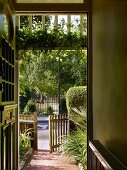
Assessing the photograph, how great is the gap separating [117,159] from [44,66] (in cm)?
685

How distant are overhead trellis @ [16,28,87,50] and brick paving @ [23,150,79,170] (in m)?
2.25

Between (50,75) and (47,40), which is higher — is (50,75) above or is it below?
below

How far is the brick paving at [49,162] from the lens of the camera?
5203mm

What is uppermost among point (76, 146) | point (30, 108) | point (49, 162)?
point (30, 108)

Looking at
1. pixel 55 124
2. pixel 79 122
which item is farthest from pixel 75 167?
pixel 55 124

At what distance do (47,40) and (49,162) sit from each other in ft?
8.52

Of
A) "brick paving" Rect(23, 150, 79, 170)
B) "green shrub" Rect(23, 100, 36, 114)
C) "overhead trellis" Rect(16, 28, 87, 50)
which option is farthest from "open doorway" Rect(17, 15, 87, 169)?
"brick paving" Rect(23, 150, 79, 170)

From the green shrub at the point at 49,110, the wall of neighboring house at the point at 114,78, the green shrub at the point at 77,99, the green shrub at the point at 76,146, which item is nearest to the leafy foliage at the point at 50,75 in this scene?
the green shrub at the point at 49,110

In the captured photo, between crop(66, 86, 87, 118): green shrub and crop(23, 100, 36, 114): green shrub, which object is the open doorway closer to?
crop(23, 100, 36, 114): green shrub

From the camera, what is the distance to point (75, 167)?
5.20 meters

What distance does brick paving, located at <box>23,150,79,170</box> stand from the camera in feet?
17.1

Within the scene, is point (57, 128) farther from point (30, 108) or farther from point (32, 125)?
point (30, 108)

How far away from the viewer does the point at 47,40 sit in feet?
12.9

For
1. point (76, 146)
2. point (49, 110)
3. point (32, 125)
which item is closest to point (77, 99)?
point (76, 146)
